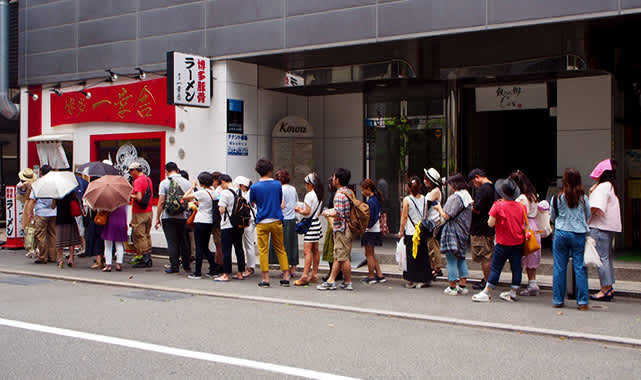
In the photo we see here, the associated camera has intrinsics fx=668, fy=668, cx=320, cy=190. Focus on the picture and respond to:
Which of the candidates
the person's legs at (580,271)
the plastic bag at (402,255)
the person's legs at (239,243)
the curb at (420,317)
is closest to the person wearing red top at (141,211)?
the curb at (420,317)

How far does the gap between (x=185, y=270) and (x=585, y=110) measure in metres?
8.27

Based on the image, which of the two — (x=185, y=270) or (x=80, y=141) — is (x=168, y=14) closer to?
(x=80, y=141)

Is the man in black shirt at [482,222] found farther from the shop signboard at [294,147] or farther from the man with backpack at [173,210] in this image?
the shop signboard at [294,147]

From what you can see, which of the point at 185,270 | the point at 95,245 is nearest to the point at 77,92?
the point at 95,245

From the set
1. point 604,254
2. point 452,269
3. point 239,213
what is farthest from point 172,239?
point 604,254

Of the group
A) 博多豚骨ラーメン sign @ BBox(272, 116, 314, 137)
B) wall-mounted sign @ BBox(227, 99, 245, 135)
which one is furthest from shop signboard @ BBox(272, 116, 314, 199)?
wall-mounted sign @ BBox(227, 99, 245, 135)

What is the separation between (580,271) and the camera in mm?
8531

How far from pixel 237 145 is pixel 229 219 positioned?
12.3 feet

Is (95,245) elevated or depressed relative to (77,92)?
depressed

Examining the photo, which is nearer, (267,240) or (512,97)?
(267,240)

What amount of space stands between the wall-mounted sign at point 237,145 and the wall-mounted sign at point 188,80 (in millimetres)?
861

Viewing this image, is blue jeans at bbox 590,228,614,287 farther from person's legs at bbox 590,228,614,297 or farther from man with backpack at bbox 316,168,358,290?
man with backpack at bbox 316,168,358,290

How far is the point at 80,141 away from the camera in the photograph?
16.7 m

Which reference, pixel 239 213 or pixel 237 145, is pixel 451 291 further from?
pixel 237 145
